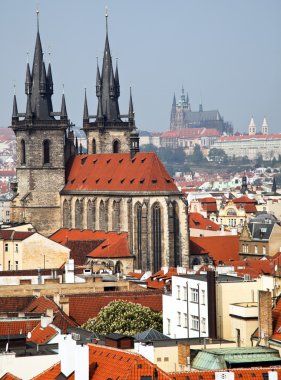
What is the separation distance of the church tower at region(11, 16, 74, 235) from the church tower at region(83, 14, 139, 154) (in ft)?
18.5

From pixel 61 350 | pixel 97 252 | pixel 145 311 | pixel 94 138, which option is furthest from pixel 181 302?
pixel 94 138

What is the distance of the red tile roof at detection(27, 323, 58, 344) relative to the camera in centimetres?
5003

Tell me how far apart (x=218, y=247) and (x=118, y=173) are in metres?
9.64

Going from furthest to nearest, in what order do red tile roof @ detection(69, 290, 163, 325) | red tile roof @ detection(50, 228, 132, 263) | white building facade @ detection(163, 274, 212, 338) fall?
1. red tile roof @ detection(50, 228, 132, 263)
2. red tile roof @ detection(69, 290, 163, 325)
3. white building facade @ detection(163, 274, 212, 338)

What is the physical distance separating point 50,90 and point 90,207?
10736mm

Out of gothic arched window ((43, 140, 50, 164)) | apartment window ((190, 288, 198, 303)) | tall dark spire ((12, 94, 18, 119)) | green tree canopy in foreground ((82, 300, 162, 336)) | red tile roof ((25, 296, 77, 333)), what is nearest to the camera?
apartment window ((190, 288, 198, 303))

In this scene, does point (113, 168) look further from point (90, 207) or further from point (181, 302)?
point (181, 302)

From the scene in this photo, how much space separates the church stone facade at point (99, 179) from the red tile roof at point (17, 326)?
56232 mm

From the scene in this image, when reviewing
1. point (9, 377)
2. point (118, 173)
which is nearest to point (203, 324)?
point (9, 377)

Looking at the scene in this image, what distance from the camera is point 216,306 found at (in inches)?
2010

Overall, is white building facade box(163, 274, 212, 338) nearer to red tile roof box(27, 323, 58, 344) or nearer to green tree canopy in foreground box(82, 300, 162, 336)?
green tree canopy in foreground box(82, 300, 162, 336)

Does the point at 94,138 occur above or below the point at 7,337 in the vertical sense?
above

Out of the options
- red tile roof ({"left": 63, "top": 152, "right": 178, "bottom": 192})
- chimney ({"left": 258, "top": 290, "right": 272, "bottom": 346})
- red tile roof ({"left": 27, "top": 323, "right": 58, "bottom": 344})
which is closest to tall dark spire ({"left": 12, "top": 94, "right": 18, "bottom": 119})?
red tile roof ({"left": 63, "top": 152, "right": 178, "bottom": 192})

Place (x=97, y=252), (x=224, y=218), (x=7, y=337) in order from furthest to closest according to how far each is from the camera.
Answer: (x=224, y=218) < (x=97, y=252) < (x=7, y=337)
